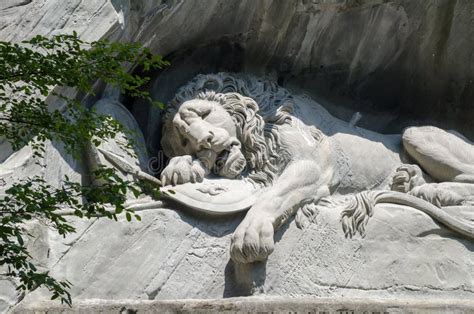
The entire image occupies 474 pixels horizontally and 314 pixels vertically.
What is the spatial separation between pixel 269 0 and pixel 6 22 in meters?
1.64

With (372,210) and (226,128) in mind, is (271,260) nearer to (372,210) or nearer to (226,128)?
(372,210)

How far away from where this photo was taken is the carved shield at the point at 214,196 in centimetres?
716

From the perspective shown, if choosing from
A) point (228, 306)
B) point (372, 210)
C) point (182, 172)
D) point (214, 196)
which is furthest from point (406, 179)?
point (228, 306)

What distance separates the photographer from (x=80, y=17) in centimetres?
732

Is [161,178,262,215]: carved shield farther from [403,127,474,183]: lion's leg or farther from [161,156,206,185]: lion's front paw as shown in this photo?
[403,127,474,183]: lion's leg

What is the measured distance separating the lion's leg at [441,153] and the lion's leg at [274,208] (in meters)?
0.70

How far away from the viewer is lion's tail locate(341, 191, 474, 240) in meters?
7.32

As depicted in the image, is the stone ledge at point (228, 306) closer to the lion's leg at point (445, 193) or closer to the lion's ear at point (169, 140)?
the lion's leg at point (445, 193)

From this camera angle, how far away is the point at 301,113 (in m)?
7.79

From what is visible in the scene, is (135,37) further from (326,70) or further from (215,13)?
(326,70)

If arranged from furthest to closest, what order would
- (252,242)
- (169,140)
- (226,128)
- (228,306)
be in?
(169,140), (226,128), (252,242), (228,306)

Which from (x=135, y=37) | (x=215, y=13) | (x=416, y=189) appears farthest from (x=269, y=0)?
(x=416, y=189)

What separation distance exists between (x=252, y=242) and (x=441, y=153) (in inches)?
60.1

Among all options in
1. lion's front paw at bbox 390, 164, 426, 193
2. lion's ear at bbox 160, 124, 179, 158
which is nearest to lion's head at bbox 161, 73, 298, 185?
lion's ear at bbox 160, 124, 179, 158
